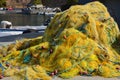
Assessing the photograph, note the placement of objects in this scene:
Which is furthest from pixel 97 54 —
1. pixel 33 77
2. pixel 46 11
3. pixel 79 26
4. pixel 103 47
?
pixel 46 11

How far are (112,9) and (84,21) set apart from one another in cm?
1038

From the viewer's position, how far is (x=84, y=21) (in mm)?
10492

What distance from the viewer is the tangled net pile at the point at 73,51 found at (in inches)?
363

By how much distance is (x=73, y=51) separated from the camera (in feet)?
31.5

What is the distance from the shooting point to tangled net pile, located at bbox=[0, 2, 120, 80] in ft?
30.2

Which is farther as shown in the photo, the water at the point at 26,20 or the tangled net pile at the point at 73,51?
the water at the point at 26,20

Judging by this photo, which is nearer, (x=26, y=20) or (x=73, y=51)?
(x=73, y=51)

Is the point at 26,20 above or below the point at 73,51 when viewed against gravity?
below

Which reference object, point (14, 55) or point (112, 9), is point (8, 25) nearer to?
point (112, 9)

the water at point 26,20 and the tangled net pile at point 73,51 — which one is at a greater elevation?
the tangled net pile at point 73,51

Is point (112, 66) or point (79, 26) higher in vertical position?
point (79, 26)

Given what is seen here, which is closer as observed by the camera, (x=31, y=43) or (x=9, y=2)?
(x=31, y=43)

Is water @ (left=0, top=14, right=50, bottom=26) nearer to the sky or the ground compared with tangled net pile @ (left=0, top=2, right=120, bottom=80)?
nearer to the ground

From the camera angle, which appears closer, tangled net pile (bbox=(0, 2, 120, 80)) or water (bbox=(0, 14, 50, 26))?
tangled net pile (bbox=(0, 2, 120, 80))
